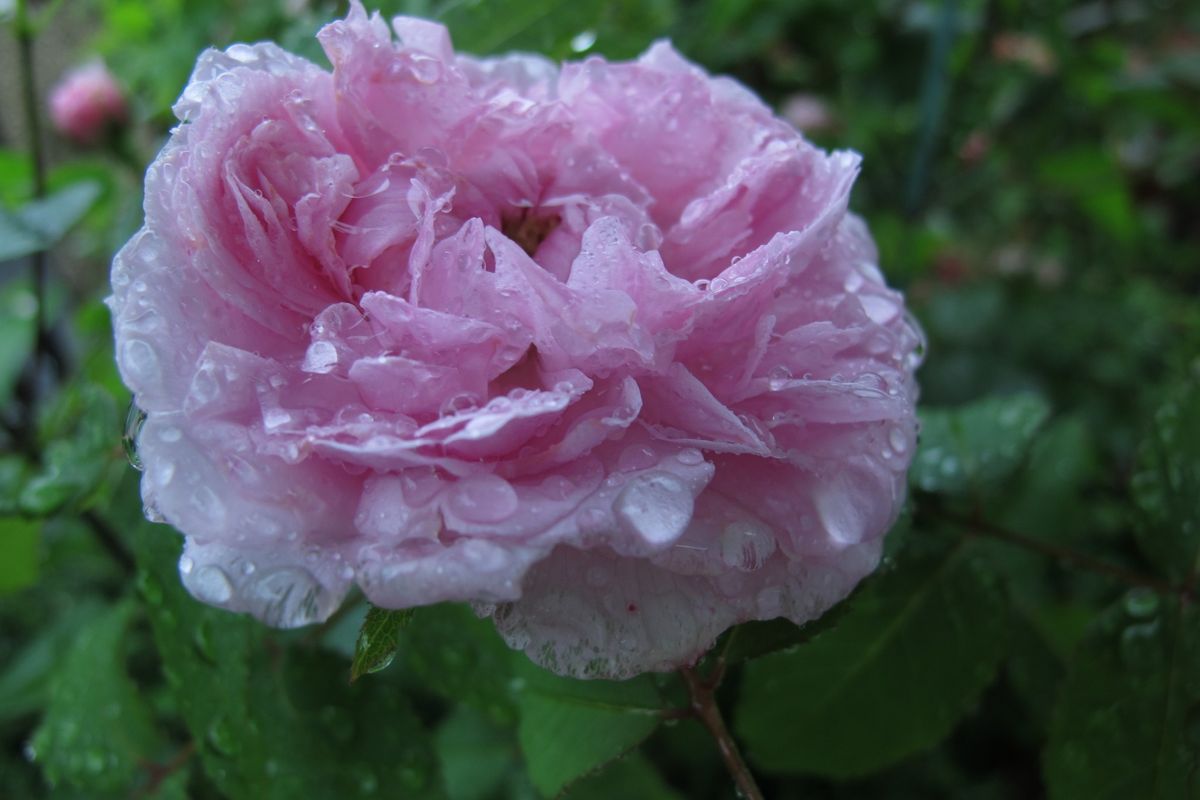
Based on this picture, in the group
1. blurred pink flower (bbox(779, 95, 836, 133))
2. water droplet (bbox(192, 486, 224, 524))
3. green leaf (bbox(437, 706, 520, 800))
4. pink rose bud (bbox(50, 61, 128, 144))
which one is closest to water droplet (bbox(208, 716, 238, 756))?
water droplet (bbox(192, 486, 224, 524))

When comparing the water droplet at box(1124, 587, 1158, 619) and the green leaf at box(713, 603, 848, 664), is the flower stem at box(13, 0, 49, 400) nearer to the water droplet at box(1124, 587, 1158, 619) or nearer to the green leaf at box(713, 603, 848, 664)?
the green leaf at box(713, 603, 848, 664)

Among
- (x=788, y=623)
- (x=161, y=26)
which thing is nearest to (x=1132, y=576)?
(x=788, y=623)

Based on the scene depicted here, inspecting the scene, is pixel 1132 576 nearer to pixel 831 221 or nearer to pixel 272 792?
pixel 831 221

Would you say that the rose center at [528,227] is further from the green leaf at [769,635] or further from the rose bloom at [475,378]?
the green leaf at [769,635]

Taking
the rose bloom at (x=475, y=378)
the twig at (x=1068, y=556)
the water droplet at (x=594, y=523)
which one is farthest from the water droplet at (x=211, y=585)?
the twig at (x=1068, y=556)

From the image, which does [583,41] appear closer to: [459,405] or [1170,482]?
[459,405]

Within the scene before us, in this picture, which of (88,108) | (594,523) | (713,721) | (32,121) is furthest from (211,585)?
(88,108)
